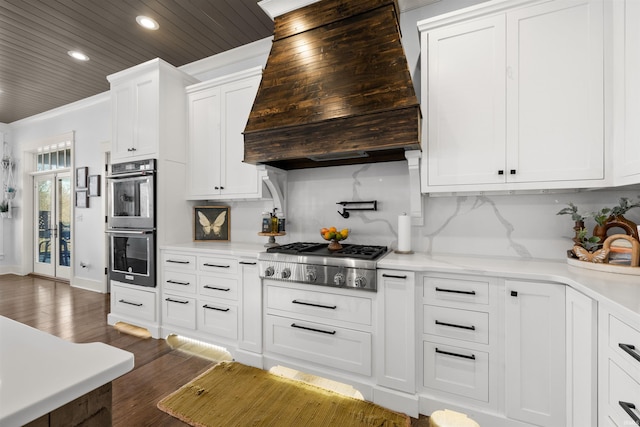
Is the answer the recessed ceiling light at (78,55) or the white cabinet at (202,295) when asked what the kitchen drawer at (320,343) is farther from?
the recessed ceiling light at (78,55)

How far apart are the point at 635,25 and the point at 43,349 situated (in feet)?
8.88

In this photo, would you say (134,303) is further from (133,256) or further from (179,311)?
(179,311)

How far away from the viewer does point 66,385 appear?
529 mm

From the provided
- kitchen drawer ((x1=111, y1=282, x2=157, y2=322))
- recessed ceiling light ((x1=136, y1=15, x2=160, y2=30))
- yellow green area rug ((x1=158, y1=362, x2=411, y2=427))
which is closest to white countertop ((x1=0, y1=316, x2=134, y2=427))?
yellow green area rug ((x1=158, y1=362, x2=411, y2=427))

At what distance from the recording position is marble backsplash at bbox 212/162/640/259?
205 cm

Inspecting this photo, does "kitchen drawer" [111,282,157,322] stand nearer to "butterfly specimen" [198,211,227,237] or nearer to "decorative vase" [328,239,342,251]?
"butterfly specimen" [198,211,227,237]

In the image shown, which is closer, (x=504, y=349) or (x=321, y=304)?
(x=504, y=349)

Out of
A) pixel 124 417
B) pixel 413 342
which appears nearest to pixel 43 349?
pixel 124 417

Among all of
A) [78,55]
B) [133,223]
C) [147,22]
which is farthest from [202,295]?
[78,55]

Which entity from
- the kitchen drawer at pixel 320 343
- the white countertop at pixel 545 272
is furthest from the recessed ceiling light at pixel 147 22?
the white countertop at pixel 545 272

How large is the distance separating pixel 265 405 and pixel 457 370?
50.6 inches

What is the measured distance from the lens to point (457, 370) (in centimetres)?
178

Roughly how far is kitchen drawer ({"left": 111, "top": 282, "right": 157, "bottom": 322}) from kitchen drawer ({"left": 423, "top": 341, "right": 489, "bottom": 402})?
8.89 feet

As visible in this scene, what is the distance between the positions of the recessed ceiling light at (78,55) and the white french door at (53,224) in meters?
2.68
